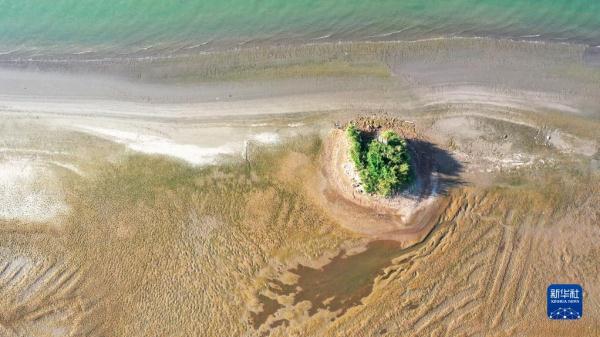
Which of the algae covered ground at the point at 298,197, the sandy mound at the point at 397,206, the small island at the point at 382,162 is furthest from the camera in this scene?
the sandy mound at the point at 397,206

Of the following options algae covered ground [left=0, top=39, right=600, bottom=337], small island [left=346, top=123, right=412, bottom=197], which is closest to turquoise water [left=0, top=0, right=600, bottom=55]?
algae covered ground [left=0, top=39, right=600, bottom=337]

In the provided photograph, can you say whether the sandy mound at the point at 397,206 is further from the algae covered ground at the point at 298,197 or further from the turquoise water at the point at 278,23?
the turquoise water at the point at 278,23

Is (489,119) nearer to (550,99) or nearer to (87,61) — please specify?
(550,99)

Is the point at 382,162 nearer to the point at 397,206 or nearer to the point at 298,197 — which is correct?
the point at 397,206

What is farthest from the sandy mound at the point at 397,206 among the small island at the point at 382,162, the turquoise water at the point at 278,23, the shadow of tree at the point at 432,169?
the turquoise water at the point at 278,23

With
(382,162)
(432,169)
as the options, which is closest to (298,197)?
(382,162)

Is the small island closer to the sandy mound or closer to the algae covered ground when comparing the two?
the sandy mound
